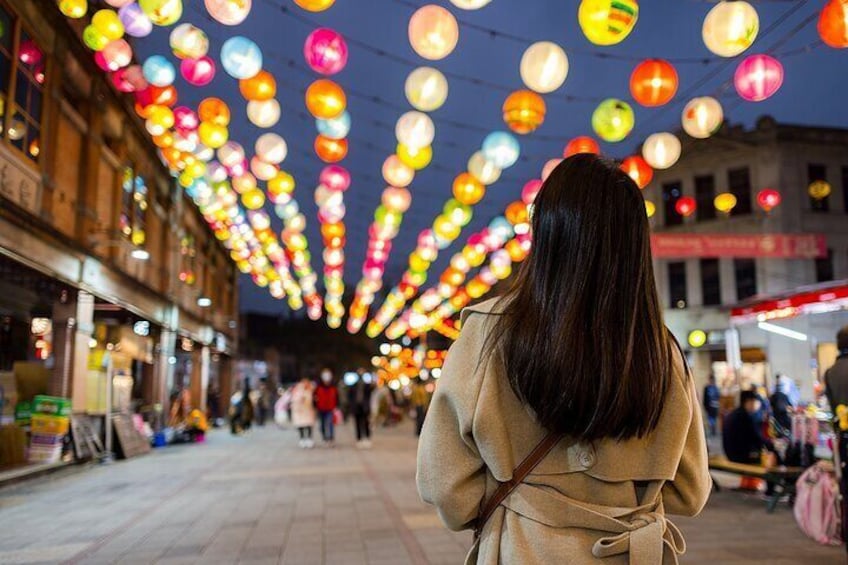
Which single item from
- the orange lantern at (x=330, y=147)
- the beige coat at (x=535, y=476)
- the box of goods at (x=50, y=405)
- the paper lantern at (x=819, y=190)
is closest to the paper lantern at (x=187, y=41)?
the orange lantern at (x=330, y=147)

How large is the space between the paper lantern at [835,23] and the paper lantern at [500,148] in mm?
4795

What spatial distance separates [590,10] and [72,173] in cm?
1169

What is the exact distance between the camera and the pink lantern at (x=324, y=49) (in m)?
8.77

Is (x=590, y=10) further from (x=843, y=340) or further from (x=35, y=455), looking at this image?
(x=35, y=455)

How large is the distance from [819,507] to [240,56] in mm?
8392

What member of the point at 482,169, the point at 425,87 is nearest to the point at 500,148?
the point at 482,169

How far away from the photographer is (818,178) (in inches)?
1062

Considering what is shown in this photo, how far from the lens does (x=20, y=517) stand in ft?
27.9

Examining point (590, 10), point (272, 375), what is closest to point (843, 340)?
point (590, 10)

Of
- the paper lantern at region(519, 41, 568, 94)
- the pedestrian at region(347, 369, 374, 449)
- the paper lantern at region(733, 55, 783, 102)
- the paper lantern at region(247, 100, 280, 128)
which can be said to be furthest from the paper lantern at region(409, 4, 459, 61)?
the pedestrian at region(347, 369, 374, 449)

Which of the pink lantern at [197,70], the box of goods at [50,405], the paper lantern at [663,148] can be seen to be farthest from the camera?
the box of goods at [50,405]

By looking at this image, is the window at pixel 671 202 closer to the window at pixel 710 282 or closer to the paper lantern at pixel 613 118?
the window at pixel 710 282

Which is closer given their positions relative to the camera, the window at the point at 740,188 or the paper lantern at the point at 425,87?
the paper lantern at the point at 425,87

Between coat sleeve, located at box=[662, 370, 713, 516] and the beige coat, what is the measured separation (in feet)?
0.18
